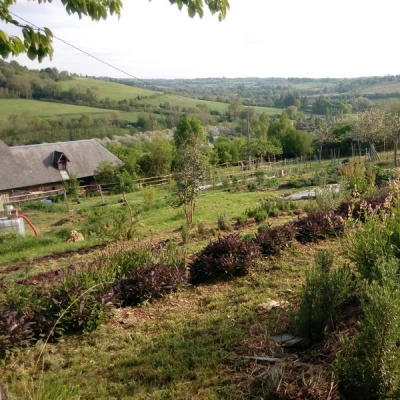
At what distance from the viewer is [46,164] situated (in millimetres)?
32219

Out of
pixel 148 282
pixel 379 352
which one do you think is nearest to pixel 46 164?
pixel 148 282

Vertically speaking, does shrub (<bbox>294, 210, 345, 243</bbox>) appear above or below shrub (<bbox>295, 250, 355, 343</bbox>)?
below

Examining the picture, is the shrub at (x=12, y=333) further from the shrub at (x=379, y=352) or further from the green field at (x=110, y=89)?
the green field at (x=110, y=89)

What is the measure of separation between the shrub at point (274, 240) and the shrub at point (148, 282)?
1605 mm

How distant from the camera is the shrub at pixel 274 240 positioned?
6.53m

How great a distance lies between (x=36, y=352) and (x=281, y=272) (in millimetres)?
3415

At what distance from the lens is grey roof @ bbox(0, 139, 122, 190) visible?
29.8 meters

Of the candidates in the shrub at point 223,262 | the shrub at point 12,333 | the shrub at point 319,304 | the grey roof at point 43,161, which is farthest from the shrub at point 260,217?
the grey roof at point 43,161

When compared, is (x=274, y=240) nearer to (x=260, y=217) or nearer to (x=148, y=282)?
(x=148, y=282)

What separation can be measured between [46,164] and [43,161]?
12.9 inches

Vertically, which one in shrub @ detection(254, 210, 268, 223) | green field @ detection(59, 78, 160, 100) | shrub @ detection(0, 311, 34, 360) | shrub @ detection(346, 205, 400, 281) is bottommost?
shrub @ detection(254, 210, 268, 223)

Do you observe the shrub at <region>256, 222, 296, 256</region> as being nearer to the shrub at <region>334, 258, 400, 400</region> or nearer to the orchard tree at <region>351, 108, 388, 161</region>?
the shrub at <region>334, 258, 400, 400</region>

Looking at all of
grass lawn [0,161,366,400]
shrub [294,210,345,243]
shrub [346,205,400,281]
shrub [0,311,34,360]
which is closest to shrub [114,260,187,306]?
grass lawn [0,161,366,400]

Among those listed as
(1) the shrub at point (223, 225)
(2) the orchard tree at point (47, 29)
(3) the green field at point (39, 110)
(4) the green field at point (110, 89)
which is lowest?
(1) the shrub at point (223, 225)
